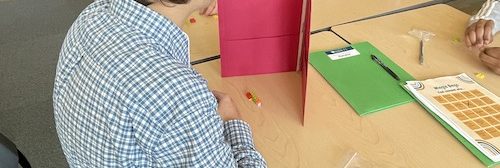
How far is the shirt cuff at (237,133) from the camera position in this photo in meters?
0.95

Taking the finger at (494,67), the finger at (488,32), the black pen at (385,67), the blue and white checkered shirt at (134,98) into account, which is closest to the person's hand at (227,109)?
the blue and white checkered shirt at (134,98)

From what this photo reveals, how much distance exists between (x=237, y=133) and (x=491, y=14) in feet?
3.39

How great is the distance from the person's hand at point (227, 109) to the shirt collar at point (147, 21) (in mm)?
222

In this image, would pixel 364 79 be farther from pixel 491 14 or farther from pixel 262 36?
pixel 491 14

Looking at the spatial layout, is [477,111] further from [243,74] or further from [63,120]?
[63,120]

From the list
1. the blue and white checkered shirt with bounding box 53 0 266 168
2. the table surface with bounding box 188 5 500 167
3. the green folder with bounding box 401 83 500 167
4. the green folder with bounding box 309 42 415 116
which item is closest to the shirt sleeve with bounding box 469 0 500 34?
the table surface with bounding box 188 5 500 167

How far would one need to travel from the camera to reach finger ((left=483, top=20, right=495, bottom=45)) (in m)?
1.39

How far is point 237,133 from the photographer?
96 centimetres

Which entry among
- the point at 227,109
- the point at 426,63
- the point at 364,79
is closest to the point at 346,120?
the point at 364,79

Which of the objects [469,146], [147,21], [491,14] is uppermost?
[147,21]

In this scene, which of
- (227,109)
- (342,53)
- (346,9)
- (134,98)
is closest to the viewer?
(134,98)

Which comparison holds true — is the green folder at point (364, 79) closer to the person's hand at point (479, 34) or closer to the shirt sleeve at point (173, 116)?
the person's hand at point (479, 34)

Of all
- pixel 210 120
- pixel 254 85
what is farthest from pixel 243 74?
pixel 210 120

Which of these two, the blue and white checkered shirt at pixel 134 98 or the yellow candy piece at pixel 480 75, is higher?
the blue and white checkered shirt at pixel 134 98
